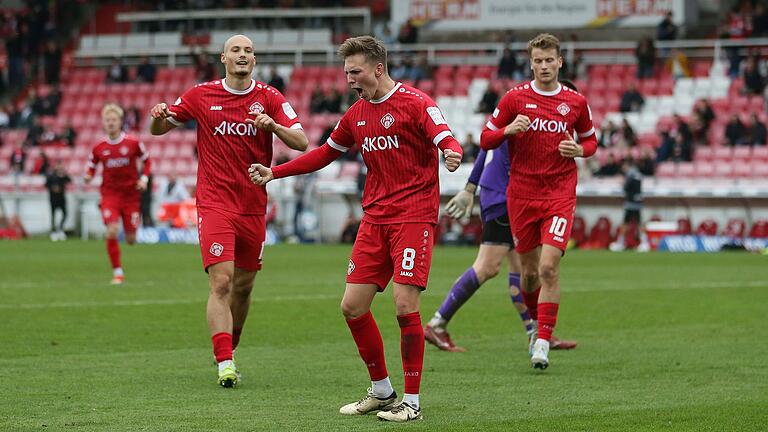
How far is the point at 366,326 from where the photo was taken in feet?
26.5

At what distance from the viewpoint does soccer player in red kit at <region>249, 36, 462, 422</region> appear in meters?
7.90

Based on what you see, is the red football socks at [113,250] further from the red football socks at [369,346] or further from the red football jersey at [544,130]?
the red football socks at [369,346]

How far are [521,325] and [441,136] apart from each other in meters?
5.85

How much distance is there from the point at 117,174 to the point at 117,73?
80.5 feet

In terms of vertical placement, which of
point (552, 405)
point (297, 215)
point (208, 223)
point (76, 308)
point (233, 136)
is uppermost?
point (233, 136)

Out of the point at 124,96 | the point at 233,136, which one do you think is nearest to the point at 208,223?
the point at 233,136

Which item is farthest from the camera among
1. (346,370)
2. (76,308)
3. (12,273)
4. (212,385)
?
(12,273)

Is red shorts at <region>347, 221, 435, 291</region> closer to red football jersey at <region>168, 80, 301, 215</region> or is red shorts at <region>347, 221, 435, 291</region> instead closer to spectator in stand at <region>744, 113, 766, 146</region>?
red football jersey at <region>168, 80, 301, 215</region>

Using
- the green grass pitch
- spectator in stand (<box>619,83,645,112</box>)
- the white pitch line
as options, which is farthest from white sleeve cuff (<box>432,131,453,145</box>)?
spectator in stand (<box>619,83,645,112</box>)

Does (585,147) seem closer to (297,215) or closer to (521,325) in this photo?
(521,325)

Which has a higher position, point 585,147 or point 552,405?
point 585,147

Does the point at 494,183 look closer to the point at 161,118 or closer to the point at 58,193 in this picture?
the point at 161,118

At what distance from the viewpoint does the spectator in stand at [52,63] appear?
43.2 m

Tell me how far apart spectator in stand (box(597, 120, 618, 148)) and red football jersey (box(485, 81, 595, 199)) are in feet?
75.2
